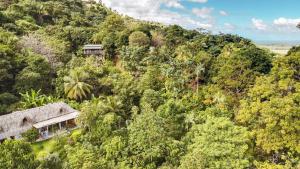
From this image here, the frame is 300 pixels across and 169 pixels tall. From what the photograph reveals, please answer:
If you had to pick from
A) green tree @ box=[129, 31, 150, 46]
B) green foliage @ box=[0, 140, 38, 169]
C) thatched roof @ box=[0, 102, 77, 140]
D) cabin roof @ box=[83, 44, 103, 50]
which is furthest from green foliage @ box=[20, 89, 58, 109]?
green foliage @ box=[0, 140, 38, 169]

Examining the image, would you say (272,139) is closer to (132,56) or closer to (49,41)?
(132,56)

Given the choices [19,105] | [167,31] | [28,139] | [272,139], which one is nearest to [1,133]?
[28,139]

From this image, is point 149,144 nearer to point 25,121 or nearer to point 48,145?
point 48,145

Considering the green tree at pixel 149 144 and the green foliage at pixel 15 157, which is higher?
the green foliage at pixel 15 157

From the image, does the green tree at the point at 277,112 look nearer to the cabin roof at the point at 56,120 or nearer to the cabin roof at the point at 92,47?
the cabin roof at the point at 56,120

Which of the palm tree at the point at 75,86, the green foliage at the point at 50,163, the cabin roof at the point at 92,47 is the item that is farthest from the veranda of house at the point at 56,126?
the cabin roof at the point at 92,47

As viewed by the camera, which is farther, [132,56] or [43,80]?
[132,56]
